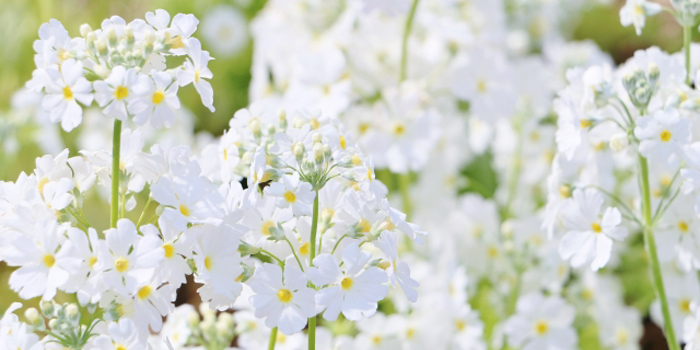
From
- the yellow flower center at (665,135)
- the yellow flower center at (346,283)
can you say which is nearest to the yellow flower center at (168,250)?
the yellow flower center at (346,283)

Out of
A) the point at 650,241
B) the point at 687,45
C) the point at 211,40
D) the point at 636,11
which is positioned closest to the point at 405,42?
the point at 636,11

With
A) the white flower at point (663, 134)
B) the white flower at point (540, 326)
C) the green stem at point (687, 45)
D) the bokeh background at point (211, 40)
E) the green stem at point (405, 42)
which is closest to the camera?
the white flower at point (663, 134)

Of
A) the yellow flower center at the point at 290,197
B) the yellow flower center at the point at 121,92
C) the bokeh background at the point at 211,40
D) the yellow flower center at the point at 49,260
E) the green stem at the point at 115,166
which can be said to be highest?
the yellow flower center at the point at 121,92

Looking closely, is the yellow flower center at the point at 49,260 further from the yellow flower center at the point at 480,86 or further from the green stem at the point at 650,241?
the yellow flower center at the point at 480,86

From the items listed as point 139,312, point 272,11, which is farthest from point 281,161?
point 272,11

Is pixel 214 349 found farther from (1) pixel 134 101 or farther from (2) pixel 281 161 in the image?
(1) pixel 134 101

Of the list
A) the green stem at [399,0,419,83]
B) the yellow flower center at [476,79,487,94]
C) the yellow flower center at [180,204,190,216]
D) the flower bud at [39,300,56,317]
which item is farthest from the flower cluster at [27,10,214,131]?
the yellow flower center at [476,79,487,94]
